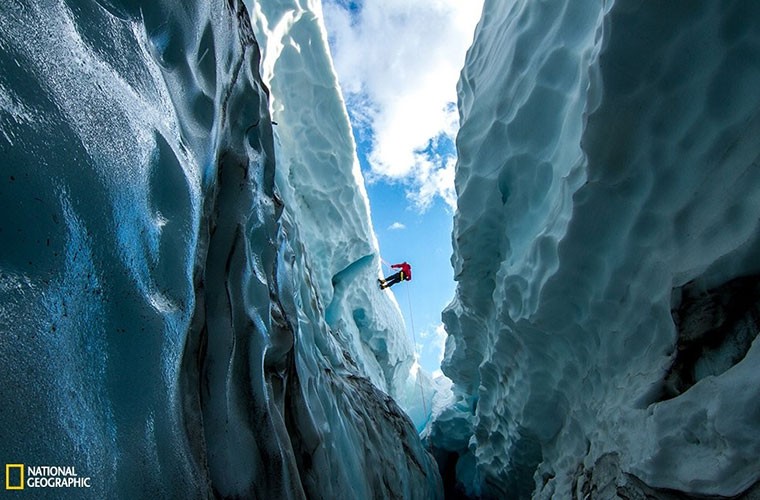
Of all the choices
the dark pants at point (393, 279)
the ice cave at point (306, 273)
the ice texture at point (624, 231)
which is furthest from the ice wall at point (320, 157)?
the ice texture at point (624, 231)

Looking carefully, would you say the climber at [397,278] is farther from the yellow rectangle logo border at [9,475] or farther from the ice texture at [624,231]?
the yellow rectangle logo border at [9,475]

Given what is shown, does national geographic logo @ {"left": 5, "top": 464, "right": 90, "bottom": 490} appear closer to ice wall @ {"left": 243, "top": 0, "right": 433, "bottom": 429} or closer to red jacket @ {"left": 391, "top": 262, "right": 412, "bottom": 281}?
ice wall @ {"left": 243, "top": 0, "right": 433, "bottom": 429}

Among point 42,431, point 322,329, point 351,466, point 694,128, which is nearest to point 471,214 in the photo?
point 322,329

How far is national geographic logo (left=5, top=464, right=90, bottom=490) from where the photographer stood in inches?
23.8

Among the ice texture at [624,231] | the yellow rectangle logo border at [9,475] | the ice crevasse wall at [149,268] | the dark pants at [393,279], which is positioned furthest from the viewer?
the dark pants at [393,279]

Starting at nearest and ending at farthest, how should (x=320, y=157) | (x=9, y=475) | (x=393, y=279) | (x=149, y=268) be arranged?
1. (x=9, y=475)
2. (x=149, y=268)
3. (x=320, y=157)
4. (x=393, y=279)

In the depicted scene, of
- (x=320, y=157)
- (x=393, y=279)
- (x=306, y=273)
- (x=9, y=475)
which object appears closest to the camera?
(x=9, y=475)

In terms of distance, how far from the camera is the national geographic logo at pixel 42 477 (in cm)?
60

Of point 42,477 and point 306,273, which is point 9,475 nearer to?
point 42,477

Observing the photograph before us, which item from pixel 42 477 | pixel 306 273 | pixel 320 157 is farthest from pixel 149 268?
pixel 320 157

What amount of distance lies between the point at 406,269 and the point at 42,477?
24.8 ft

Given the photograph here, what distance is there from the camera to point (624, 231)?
6.18 ft

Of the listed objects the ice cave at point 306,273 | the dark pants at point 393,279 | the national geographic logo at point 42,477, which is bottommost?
the national geographic logo at point 42,477

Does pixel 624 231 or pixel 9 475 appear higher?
pixel 624 231
